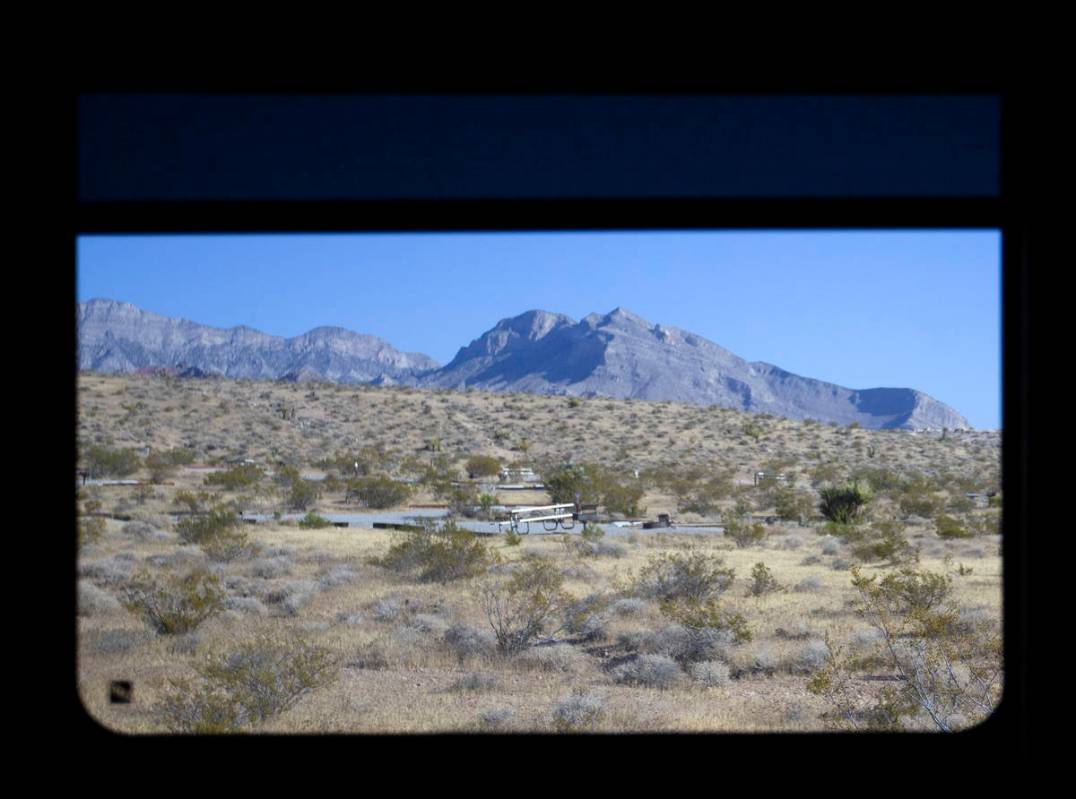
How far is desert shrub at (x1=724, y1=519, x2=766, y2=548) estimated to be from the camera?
1900cm

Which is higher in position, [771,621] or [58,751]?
[58,751]

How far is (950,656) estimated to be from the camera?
9195 mm

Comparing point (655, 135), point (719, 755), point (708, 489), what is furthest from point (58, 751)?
point (708, 489)

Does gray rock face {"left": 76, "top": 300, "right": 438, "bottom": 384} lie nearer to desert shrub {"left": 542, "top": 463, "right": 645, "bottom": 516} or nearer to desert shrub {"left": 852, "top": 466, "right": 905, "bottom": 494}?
desert shrub {"left": 852, "top": 466, "right": 905, "bottom": 494}

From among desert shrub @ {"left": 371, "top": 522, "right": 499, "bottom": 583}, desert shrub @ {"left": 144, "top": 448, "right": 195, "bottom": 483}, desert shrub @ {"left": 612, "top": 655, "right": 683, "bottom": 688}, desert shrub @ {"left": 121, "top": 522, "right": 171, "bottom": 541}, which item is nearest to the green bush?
desert shrub @ {"left": 144, "top": 448, "right": 195, "bottom": 483}

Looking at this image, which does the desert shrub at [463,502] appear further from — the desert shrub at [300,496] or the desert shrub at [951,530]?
the desert shrub at [951,530]

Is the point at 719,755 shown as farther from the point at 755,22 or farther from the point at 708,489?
the point at 708,489

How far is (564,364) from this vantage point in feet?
531

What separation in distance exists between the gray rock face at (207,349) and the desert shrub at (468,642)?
11501 cm

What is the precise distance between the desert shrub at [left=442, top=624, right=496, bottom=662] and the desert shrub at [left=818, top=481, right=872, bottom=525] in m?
14.7

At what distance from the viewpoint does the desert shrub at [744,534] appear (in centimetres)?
1900

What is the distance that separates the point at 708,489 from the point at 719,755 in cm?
2792

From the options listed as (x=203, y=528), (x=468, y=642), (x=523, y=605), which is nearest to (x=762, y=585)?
(x=523, y=605)

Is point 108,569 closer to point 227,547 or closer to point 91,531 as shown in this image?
point 227,547
